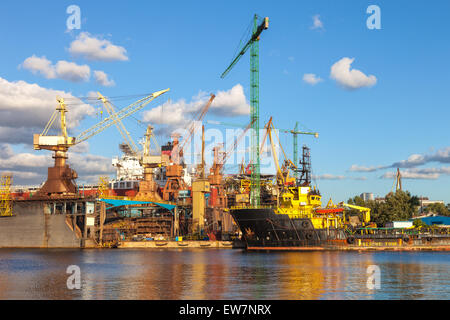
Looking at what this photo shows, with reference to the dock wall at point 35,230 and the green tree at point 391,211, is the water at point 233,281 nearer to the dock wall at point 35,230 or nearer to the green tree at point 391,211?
the dock wall at point 35,230

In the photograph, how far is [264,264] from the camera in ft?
209

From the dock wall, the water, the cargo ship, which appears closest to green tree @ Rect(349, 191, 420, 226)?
the cargo ship

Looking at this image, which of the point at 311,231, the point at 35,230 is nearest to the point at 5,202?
the point at 35,230

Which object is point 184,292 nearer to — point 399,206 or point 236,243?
point 236,243

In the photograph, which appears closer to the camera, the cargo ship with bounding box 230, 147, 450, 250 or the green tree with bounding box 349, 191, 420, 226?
the cargo ship with bounding box 230, 147, 450, 250

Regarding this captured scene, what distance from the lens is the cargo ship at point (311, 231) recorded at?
8719cm

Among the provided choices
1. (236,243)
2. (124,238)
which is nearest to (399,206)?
(236,243)

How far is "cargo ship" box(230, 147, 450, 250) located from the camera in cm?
8719

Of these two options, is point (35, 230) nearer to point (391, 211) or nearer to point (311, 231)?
point (311, 231)

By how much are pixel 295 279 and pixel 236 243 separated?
70670 millimetres

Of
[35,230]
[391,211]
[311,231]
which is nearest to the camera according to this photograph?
[311,231]

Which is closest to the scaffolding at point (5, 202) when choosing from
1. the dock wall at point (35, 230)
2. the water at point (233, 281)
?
the dock wall at point (35, 230)

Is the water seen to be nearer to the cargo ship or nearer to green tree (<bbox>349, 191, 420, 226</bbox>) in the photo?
the cargo ship

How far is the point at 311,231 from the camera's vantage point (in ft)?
286
